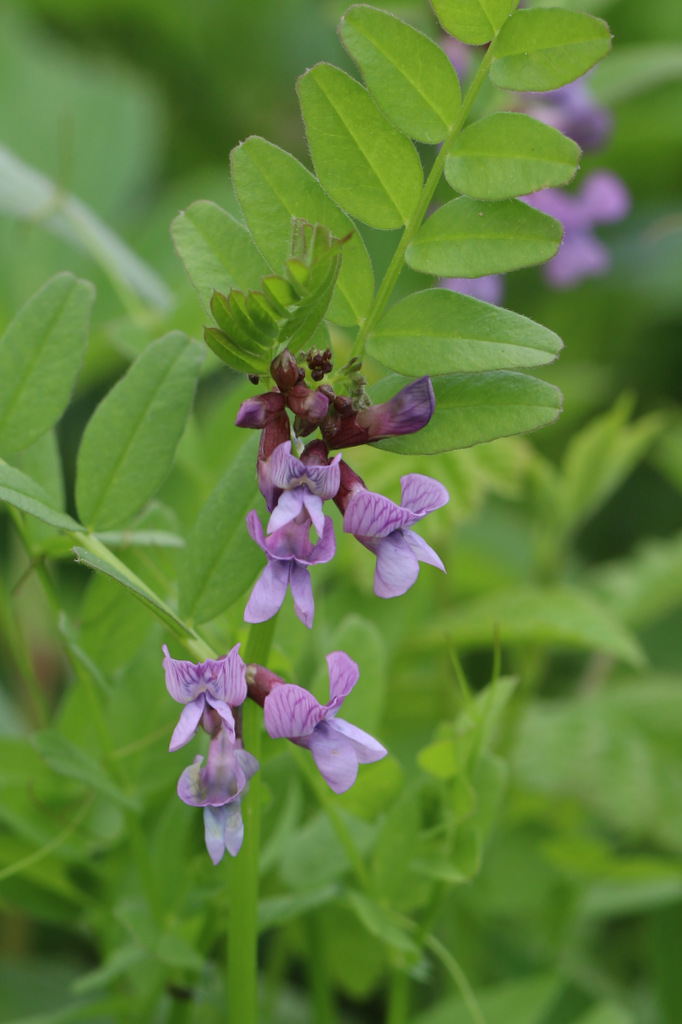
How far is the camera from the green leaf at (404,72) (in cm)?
48

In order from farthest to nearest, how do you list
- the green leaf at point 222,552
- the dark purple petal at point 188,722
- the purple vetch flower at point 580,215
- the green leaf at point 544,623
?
the purple vetch flower at point 580,215 < the green leaf at point 544,623 < the green leaf at point 222,552 < the dark purple petal at point 188,722

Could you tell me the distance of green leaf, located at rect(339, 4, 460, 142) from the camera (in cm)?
48

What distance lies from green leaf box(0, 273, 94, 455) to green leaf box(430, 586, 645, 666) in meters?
0.42

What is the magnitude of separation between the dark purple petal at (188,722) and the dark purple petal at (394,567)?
0.27 feet

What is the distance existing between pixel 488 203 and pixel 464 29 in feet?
0.28

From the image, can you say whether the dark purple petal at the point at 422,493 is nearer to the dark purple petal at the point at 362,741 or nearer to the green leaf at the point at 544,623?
the dark purple petal at the point at 362,741

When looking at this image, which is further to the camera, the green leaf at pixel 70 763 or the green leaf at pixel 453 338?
the green leaf at pixel 70 763

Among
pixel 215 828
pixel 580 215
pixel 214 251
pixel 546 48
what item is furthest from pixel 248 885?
pixel 580 215

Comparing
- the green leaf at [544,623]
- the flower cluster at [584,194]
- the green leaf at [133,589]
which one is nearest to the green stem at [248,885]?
the green leaf at [133,589]

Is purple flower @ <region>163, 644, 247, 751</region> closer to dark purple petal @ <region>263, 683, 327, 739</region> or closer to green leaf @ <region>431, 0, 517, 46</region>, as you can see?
dark purple petal @ <region>263, 683, 327, 739</region>

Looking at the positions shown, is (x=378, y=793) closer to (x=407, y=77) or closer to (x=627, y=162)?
(x=407, y=77)

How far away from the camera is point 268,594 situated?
0.41 meters

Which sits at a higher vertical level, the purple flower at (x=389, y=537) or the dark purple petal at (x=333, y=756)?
the purple flower at (x=389, y=537)

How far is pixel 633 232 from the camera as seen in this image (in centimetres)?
192
